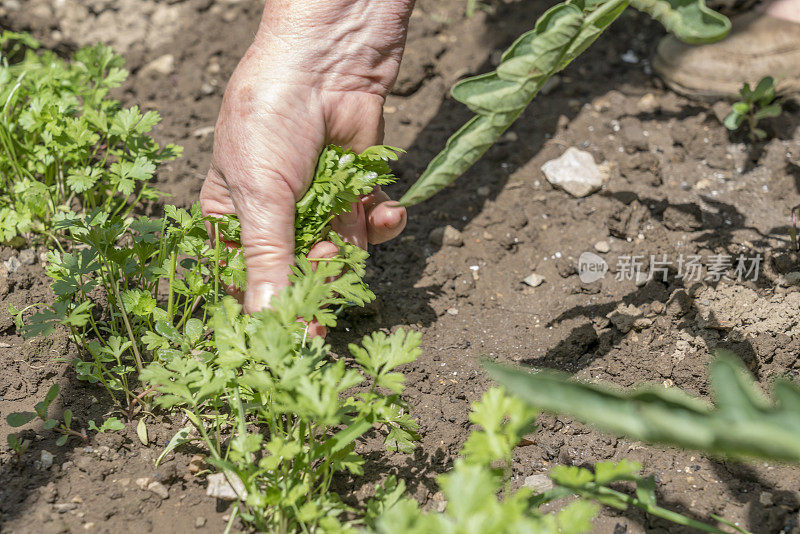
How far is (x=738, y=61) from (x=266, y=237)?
2.31m

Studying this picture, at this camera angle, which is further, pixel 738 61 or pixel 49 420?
pixel 738 61

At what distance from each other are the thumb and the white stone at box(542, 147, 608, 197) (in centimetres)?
126

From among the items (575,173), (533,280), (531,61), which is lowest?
(533,280)

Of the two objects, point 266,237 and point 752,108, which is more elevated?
point 266,237

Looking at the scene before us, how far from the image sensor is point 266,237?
1893mm

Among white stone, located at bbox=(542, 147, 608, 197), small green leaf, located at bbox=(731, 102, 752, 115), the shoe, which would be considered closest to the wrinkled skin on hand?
white stone, located at bbox=(542, 147, 608, 197)

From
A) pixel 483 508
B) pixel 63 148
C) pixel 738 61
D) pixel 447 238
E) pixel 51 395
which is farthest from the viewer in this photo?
pixel 738 61

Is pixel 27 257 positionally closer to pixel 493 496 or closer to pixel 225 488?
pixel 225 488

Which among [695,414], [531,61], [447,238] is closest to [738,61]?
[447,238]

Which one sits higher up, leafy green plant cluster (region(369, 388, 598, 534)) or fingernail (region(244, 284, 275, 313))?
leafy green plant cluster (region(369, 388, 598, 534))

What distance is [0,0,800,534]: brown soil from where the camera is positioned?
169cm

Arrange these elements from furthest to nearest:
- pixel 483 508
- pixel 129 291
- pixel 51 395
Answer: pixel 129 291, pixel 51 395, pixel 483 508

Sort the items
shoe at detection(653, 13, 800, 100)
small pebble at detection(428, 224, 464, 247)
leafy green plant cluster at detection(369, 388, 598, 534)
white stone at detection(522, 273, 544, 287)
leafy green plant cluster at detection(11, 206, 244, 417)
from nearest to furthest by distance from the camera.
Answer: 1. leafy green plant cluster at detection(369, 388, 598, 534)
2. leafy green plant cluster at detection(11, 206, 244, 417)
3. white stone at detection(522, 273, 544, 287)
4. small pebble at detection(428, 224, 464, 247)
5. shoe at detection(653, 13, 800, 100)

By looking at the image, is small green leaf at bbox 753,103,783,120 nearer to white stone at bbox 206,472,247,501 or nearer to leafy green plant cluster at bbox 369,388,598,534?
leafy green plant cluster at bbox 369,388,598,534
